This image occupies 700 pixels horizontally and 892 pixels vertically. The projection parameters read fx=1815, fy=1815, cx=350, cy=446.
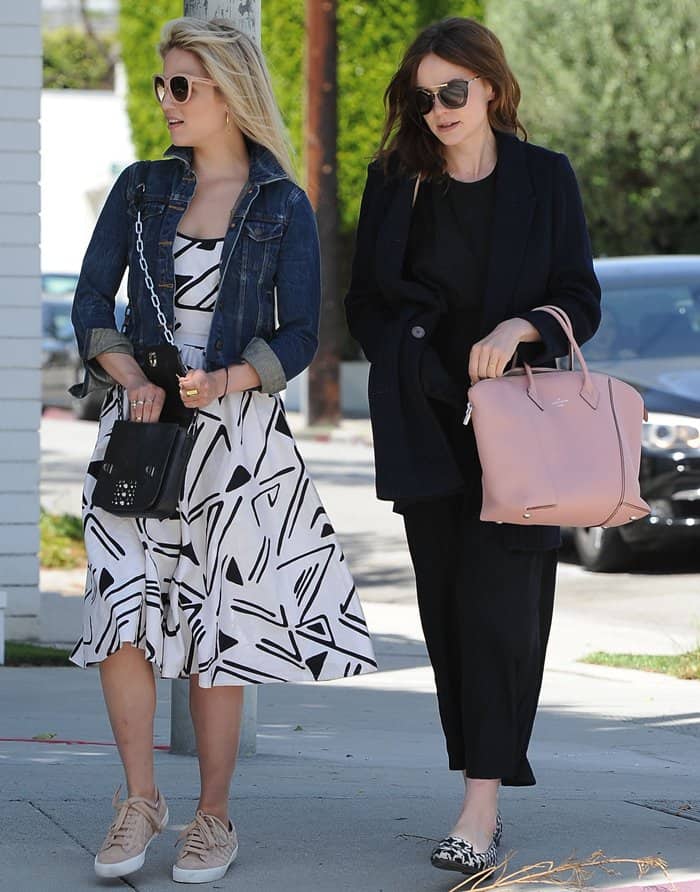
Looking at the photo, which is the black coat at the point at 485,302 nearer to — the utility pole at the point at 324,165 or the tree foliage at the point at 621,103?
the utility pole at the point at 324,165

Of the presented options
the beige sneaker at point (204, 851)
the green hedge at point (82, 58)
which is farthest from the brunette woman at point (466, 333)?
the green hedge at point (82, 58)

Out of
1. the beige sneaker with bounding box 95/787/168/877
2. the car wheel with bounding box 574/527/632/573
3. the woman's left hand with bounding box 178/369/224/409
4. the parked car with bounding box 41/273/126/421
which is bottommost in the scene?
the parked car with bounding box 41/273/126/421

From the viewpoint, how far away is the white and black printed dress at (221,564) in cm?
390

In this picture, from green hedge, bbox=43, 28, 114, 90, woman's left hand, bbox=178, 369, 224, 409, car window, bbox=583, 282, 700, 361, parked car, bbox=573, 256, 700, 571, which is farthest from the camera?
green hedge, bbox=43, 28, 114, 90

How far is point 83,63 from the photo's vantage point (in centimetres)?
5472

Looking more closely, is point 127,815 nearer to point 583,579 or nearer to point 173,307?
point 173,307

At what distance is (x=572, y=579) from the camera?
1072 cm

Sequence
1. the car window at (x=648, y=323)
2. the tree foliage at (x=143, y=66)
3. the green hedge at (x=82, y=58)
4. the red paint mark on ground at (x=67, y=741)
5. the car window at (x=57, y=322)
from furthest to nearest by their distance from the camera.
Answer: the green hedge at (x=82, y=58), the tree foliage at (x=143, y=66), the car window at (x=57, y=322), the car window at (x=648, y=323), the red paint mark on ground at (x=67, y=741)

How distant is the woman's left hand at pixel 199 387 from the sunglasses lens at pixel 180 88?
0.62m

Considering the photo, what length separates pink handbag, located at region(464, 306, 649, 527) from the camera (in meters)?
3.87

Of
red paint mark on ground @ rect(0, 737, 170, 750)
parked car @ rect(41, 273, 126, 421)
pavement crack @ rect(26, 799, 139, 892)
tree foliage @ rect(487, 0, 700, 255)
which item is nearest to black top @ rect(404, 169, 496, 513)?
pavement crack @ rect(26, 799, 139, 892)

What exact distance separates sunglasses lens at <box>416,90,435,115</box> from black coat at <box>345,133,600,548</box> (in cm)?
17

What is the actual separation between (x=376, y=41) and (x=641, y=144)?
12.4 feet

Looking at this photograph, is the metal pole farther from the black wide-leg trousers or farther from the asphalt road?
the asphalt road
